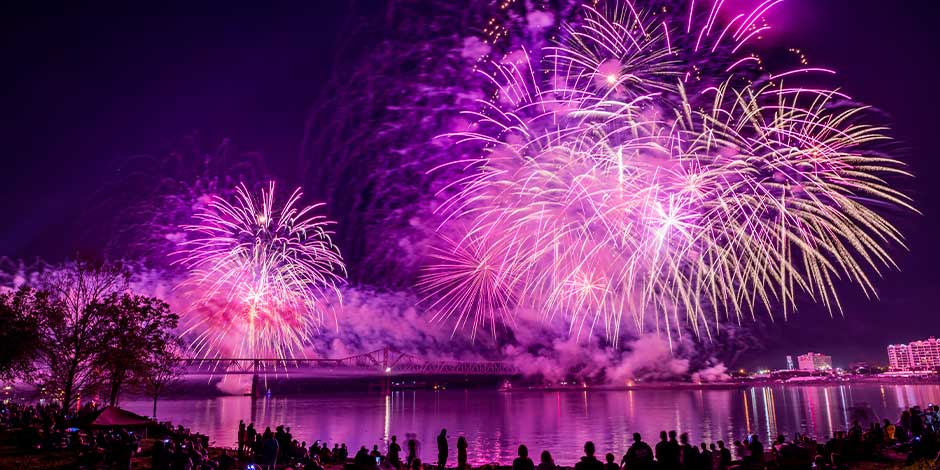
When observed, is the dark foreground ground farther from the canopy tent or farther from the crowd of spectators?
the canopy tent

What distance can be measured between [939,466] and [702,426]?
55.6m

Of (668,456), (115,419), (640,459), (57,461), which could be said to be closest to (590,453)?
(640,459)

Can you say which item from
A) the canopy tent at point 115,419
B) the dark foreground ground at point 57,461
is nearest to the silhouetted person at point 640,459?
the dark foreground ground at point 57,461

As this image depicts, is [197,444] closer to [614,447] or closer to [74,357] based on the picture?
[74,357]

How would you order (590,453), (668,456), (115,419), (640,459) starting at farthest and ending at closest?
(115,419)
(668,456)
(640,459)
(590,453)

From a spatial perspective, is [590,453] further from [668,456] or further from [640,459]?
[668,456]

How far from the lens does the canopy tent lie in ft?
77.3

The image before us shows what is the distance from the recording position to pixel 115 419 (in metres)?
24.3

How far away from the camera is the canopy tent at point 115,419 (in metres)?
23.5

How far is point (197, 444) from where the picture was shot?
2422 centimetres

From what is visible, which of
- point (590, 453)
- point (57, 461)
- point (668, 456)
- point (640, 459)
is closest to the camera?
point (590, 453)

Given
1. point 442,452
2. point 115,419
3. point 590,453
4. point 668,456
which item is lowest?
point 442,452

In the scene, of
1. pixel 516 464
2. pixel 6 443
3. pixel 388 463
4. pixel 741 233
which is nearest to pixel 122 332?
pixel 6 443

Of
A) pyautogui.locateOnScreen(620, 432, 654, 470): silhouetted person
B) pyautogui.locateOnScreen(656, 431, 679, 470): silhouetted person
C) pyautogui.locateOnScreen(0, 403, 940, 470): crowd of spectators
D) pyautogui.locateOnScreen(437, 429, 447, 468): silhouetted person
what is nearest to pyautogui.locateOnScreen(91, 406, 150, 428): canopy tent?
pyautogui.locateOnScreen(0, 403, 940, 470): crowd of spectators
